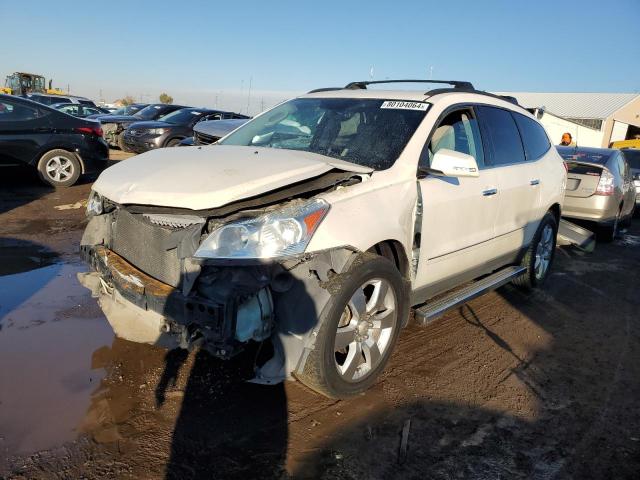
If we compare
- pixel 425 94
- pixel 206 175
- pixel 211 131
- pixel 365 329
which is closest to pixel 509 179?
pixel 425 94

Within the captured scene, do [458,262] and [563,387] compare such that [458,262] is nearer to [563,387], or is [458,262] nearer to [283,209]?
[563,387]

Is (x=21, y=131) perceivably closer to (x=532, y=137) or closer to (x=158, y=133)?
(x=158, y=133)

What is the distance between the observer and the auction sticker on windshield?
3738 mm

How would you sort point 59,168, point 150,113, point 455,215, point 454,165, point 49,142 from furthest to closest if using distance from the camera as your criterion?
point 150,113
point 59,168
point 49,142
point 455,215
point 454,165

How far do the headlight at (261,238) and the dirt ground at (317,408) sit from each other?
39.0 inches

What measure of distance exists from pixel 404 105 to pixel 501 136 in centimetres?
123

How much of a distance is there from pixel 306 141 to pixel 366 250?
134 centimetres

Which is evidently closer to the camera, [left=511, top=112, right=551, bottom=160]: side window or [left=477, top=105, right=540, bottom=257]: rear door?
[left=477, top=105, right=540, bottom=257]: rear door

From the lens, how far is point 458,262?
3922mm

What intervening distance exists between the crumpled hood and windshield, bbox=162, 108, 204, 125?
35.1 feet

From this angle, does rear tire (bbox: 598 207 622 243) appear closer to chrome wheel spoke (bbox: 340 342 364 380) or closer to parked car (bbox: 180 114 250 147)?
parked car (bbox: 180 114 250 147)

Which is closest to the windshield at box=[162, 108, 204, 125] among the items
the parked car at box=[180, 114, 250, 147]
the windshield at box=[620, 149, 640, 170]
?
the parked car at box=[180, 114, 250, 147]

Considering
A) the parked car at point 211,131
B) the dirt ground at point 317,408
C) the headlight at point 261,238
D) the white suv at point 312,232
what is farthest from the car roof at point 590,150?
the headlight at point 261,238

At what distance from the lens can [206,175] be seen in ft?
9.39
